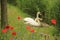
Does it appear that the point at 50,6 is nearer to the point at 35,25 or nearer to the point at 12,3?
the point at 35,25

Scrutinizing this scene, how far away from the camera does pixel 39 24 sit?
9312 mm

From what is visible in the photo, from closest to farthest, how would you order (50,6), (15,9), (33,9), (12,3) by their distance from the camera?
(50,6), (33,9), (15,9), (12,3)

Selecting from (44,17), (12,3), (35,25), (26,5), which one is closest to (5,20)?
(35,25)

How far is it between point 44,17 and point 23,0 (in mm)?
1688

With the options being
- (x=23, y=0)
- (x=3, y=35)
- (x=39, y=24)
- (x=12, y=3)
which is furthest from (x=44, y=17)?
(x=3, y=35)

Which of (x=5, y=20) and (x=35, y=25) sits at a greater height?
(x=5, y=20)

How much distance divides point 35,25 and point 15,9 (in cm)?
246

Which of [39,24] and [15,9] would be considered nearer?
[39,24]

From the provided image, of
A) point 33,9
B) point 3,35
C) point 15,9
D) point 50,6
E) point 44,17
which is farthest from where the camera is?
point 15,9

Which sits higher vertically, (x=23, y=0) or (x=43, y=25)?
(x=23, y=0)

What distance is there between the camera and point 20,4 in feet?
37.5

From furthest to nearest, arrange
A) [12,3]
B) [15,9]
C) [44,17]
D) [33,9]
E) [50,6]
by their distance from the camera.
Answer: [12,3]
[15,9]
[33,9]
[44,17]
[50,6]

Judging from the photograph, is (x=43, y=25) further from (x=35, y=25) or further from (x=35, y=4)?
(x=35, y=4)

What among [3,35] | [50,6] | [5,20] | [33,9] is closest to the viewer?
[3,35]
